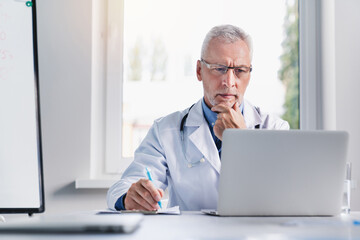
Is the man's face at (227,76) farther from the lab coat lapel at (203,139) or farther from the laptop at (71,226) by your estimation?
the laptop at (71,226)

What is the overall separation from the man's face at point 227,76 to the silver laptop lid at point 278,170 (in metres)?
0.81

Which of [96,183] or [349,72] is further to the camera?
[349,72]

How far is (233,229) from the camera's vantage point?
0.96 meters

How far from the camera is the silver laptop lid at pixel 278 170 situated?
1.16 m

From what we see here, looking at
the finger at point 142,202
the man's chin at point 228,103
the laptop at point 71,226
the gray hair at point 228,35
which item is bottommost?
the finger at point 142,202

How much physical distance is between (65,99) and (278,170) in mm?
1469

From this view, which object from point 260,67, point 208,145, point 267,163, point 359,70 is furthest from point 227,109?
point 359,70

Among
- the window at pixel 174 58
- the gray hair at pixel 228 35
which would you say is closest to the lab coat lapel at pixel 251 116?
the gray hair at pixel 228 35

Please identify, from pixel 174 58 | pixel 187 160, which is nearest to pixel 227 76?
pixel 187 160

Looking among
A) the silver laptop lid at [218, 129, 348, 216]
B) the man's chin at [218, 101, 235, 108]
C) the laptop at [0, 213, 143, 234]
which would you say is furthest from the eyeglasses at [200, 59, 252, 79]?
the laptop at [0, 213, 143, 234]

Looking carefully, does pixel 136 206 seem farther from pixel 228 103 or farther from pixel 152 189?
pixel 228 103

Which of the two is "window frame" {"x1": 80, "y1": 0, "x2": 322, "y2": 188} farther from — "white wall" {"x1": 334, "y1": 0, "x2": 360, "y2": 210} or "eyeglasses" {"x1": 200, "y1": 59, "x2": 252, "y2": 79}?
"eyeglasses" {"x1": 200, "y1": 59, "x2": 252, "y2": 79}

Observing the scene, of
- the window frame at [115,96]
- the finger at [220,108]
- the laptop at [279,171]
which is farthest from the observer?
the window frame at [115,96]

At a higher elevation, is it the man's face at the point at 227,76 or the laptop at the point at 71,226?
the man's face at the point at 227,76
